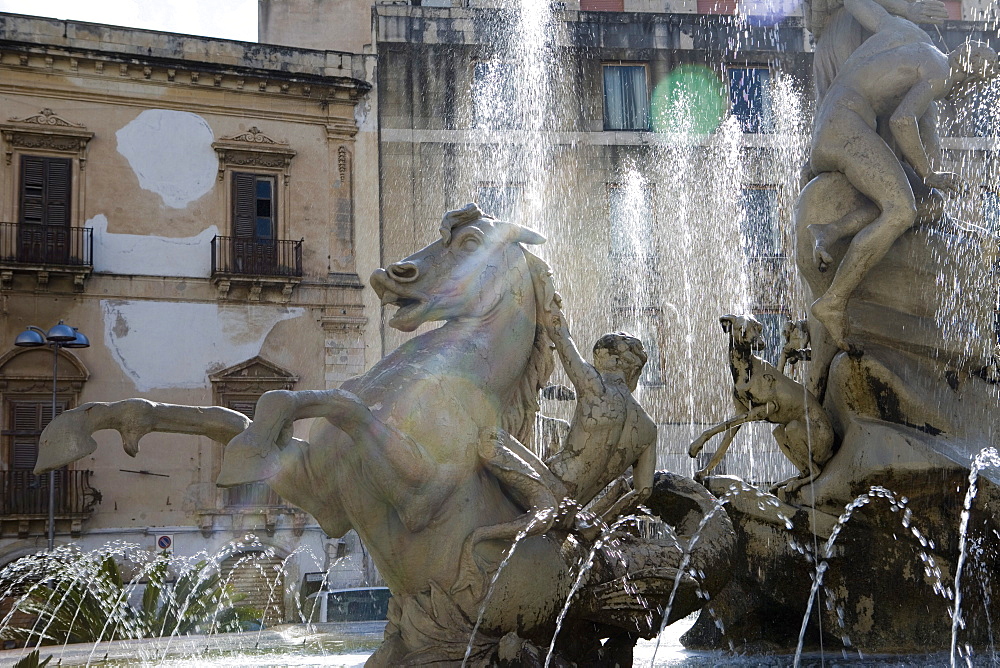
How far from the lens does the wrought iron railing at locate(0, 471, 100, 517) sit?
18.6 meters

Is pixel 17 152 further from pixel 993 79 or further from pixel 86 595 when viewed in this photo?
pixel 993 79

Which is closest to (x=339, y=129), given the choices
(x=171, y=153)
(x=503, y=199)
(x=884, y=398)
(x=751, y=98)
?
(x=171, y=153)

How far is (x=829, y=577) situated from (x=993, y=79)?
2577mm

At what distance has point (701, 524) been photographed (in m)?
3.77

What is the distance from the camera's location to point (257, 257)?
70.0 ft

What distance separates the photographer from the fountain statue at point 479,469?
326 centimetres

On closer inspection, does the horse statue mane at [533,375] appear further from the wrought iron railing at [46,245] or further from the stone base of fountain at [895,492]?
the wrought iron railing at [46,245]

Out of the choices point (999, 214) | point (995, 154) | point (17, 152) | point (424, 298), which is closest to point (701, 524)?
point (424, 298)

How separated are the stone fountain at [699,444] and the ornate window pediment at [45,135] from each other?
1792 centimetres

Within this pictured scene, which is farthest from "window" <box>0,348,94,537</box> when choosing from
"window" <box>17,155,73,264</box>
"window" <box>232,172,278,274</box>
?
"window" <box>232,172,278,274</box>

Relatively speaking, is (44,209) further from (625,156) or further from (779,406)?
(779,406)

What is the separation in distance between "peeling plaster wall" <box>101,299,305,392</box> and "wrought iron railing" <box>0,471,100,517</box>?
6.80ft

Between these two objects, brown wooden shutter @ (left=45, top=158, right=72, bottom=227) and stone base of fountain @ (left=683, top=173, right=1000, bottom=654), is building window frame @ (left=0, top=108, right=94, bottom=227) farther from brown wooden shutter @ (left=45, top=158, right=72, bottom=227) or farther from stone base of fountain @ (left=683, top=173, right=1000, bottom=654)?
stone base of fountain @ (left=683, top=173, right=1000, bottom=654)

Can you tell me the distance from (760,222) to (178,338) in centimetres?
1143
